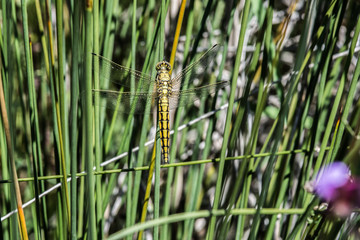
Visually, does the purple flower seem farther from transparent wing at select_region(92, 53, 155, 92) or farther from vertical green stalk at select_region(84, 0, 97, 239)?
transparent wing at select_region(92, 53, 155, 92)

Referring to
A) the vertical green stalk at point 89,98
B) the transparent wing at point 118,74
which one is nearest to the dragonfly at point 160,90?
the transparent wing at point 118,74

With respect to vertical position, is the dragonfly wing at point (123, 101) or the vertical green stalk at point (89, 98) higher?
the dragonfly wing at point (123, 101)

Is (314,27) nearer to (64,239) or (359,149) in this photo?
(359,149)

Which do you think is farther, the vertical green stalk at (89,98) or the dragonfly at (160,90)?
the dragonfly at (160,90)

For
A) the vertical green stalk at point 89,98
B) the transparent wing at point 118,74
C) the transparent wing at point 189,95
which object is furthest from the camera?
the transparent wing at point 189,95

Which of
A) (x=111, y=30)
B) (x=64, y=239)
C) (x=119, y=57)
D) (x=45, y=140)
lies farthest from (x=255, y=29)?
(x=64, y=239)

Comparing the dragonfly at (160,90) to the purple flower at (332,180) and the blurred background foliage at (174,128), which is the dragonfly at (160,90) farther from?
the purple flower at (332,180)

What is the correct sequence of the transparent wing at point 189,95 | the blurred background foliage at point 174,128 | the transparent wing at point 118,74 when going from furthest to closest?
the transparent wing at point 189,95 → the transparent wing at point 118,74 → the blurred background foliage at point 174,128

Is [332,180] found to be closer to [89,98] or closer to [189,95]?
[89,98]
